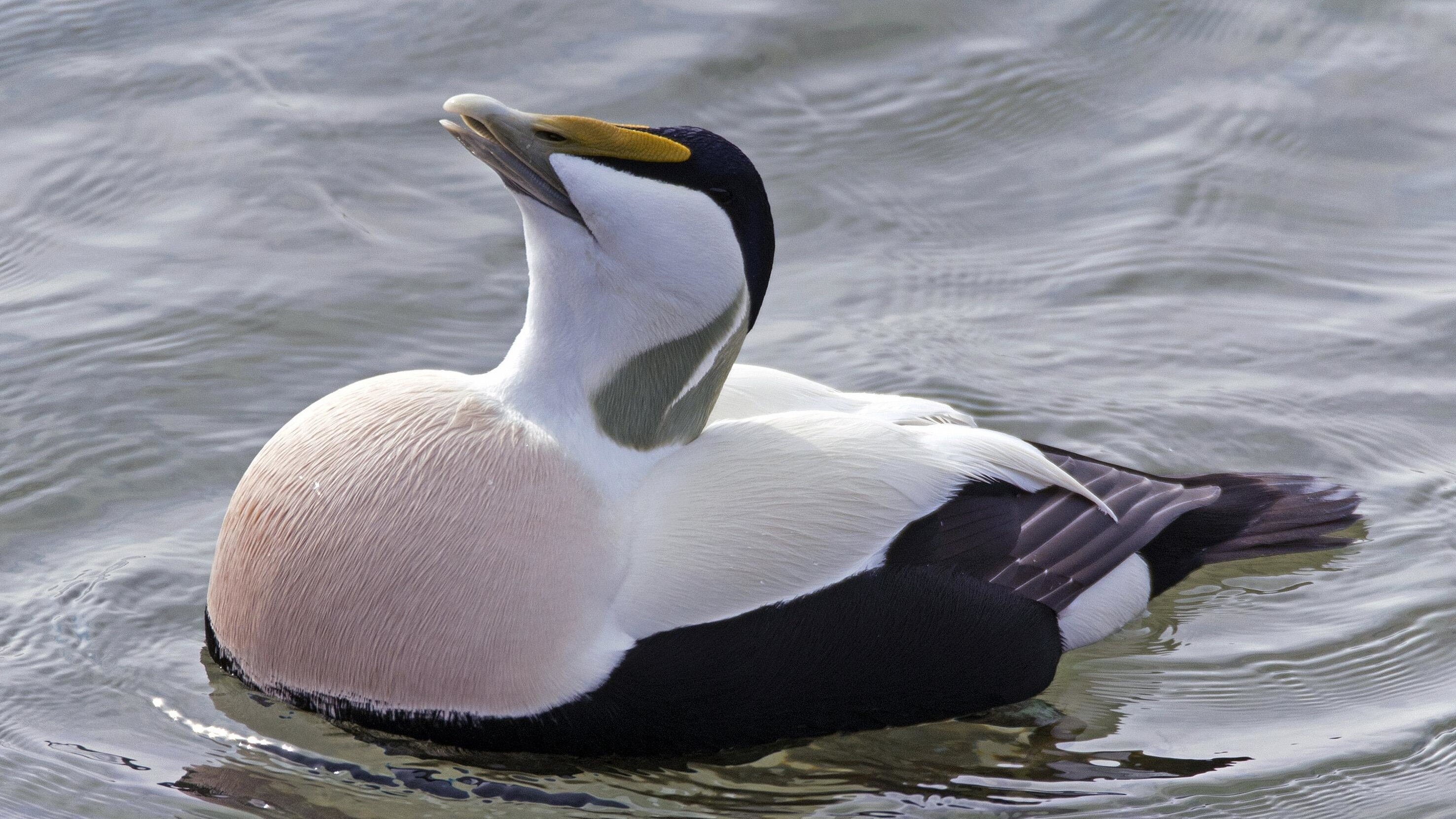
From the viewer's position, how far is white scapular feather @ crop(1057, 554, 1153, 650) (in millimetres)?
3646

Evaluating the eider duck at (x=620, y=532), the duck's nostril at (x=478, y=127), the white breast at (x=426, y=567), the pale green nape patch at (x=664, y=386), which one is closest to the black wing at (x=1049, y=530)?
the eider duck at (x=620, y=532)

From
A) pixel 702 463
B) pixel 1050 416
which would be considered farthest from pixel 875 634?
pixel 1050 416

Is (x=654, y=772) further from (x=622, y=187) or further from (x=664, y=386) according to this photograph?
(x=622, y=187)

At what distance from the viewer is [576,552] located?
3.08 m

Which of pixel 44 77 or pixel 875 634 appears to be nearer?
pixel 875 634

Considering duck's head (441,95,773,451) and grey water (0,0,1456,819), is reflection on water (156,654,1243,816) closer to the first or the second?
grey water (0,0,1456,819)

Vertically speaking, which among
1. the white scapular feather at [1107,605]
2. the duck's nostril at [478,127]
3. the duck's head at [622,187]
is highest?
the duck's nostril at [478,127]

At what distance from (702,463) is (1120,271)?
246cm

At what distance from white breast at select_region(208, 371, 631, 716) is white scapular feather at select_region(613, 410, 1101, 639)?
0.10m

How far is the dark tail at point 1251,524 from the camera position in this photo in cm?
389

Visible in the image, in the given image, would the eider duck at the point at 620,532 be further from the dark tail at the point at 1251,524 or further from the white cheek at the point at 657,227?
the dark tail at the point at 1251,524

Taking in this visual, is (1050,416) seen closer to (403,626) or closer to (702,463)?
(702,463)

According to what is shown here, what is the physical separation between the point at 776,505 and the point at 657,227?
57 centimetres

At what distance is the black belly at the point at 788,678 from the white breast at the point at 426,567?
0.05 metres
